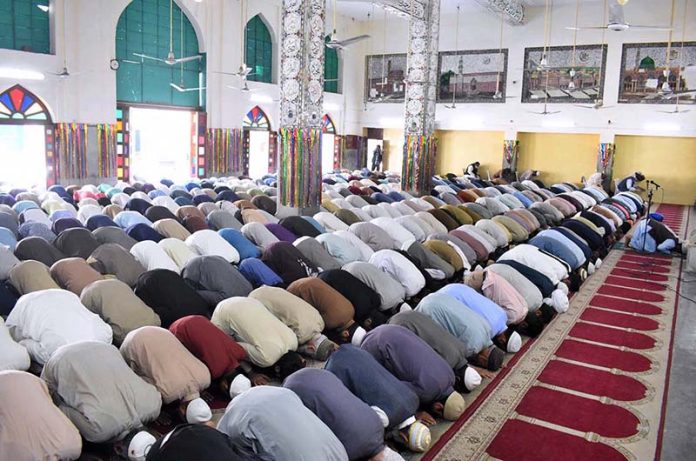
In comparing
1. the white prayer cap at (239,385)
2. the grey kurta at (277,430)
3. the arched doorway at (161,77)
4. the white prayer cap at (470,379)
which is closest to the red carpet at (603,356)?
the white prayer cap at (470,379)

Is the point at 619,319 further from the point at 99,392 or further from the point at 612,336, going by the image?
the point at 99,392

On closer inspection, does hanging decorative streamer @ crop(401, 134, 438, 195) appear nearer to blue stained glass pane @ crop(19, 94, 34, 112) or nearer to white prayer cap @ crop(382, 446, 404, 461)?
blue stained glass pane @ crop(19, 94, 34, 112)

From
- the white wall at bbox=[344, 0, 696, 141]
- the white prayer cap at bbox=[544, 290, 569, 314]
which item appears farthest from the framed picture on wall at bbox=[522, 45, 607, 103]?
the white prayer cap at bbox=[544, 290, 569, 314]

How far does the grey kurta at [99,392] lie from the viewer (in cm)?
303

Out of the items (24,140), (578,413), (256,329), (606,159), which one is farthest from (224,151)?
(578,413)

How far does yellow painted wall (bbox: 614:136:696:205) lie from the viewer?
15328 mm

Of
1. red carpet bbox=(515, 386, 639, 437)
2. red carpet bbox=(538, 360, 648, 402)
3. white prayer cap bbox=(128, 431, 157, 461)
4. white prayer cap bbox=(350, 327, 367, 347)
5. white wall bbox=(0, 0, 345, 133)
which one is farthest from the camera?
white wall bbox=(0, 0, 345, 133)

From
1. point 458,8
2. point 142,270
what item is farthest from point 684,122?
point 142,270

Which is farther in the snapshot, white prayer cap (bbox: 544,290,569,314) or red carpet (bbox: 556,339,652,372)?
white prayer cap (bbox: 544,290,569,314)

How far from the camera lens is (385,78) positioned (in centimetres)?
1900

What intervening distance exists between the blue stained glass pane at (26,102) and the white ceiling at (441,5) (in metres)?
8.07

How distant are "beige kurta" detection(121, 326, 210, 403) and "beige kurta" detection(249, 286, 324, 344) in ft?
2.90

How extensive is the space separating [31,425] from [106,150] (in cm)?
1028

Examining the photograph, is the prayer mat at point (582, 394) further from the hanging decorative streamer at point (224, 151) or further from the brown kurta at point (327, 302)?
the hanging decorative streamer at point (224, 151)
